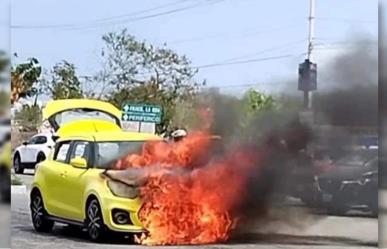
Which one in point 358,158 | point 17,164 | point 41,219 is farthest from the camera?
point 41,219

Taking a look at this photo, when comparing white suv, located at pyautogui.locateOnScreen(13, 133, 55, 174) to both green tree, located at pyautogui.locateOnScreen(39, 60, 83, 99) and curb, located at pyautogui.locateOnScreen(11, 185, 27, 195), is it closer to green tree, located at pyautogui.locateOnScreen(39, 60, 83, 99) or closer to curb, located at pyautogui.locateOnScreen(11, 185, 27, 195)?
curb, located at pyautogui.locateOnScreen(11, 185, 27, 195)

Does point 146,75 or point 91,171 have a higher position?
point 146,75

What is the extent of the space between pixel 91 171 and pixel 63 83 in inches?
22.0

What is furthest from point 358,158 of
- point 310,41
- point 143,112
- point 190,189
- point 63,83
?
point 63,83

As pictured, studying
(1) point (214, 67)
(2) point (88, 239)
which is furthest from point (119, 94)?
(2) point (88, 239)

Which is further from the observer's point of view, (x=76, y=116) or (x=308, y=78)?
(x=76, y=116)

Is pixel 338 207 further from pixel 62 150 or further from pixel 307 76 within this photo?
pixel 62 150

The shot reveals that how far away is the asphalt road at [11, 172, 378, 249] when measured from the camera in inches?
184

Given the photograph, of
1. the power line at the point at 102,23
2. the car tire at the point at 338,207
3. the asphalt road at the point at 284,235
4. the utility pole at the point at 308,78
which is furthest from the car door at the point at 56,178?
the car tire at the point at 338,207

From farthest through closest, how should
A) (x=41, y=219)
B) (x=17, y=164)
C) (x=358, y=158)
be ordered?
(x=41, y=219)
(x=17, y=164)
(x=358, y=158)

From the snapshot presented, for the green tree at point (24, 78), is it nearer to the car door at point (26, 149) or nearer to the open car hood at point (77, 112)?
the open car hood at point (77, 112)

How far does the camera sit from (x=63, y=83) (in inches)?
186

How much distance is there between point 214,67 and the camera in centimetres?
466

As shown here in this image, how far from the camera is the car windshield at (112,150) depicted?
15.4 ft
